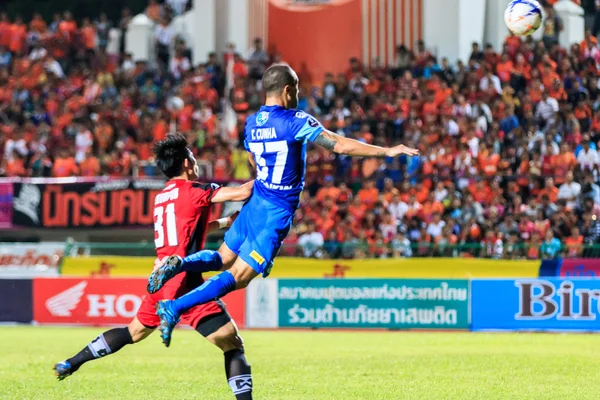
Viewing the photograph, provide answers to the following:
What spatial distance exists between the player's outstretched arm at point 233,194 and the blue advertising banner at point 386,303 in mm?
10750

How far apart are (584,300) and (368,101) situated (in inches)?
356

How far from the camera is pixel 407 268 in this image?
1956cm

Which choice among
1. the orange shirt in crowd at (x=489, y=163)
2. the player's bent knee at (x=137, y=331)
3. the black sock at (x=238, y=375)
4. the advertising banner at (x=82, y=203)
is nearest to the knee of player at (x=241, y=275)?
the black sock at (x=238, y=375)

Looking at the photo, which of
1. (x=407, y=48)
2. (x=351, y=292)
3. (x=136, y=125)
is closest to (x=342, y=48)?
(x=407, y=48)

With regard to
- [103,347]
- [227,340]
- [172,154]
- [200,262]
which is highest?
[172,154]

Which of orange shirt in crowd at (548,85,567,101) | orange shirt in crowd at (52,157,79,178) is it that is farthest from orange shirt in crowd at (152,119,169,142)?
orange shirt in crowd at (548,85,567,101)

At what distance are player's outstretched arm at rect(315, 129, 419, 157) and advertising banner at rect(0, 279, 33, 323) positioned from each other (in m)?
13.7

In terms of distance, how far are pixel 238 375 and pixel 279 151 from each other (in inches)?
70.3

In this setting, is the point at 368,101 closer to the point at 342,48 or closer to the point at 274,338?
the point at 342,48

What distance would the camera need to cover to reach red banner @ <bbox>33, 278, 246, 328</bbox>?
2002 cm

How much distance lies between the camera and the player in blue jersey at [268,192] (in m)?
8.44

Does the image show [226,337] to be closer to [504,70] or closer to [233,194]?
[233,194]

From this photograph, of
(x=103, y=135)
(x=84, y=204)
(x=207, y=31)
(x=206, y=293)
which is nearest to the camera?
(x=206, y=293)

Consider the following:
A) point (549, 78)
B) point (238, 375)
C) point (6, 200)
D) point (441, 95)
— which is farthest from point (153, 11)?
point (238, 375)
